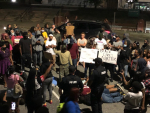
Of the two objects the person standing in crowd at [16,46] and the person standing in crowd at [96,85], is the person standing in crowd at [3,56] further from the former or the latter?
the person standing in crowd at [96,85]

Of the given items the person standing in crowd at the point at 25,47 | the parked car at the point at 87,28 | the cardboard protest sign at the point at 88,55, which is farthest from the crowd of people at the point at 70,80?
the parked car at the point at 87,28

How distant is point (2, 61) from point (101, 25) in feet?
23.1

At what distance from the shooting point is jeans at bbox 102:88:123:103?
671cm

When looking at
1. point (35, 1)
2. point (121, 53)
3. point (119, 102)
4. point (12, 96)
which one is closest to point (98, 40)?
point (121, 53)

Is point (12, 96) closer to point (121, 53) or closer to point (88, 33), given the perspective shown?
point (121, 53)

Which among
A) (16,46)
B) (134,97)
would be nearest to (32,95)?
(134,97)

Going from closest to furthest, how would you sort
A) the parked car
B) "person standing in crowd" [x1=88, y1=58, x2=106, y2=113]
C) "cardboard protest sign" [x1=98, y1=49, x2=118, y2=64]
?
"person standing in crowd" [x1=88, y1=58, x2=106, y2=113]
"cardboard protest sign" [x1=98, y1=49, x2=118, y2=64]
the parked car

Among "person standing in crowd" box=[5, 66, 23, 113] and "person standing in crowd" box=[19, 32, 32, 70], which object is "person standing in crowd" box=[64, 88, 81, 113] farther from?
"person standing in crowd" box=[19, 32, 32, 70]

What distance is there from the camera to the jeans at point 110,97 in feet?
22.0

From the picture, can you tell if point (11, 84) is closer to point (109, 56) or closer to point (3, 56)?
point (3, 56)

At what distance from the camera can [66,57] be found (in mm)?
6988

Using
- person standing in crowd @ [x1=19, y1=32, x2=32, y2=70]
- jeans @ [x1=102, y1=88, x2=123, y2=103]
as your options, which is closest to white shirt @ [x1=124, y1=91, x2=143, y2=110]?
jeans @ [x1=102, y1=88, x2=123, y2=103]

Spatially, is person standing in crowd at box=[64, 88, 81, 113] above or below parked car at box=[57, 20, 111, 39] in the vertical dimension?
below

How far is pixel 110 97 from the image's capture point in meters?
6.82
